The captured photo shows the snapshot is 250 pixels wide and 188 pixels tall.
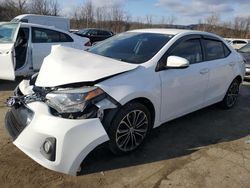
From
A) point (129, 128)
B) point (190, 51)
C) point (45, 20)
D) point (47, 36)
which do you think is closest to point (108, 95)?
point (129, 128)

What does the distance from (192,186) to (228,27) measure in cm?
3580

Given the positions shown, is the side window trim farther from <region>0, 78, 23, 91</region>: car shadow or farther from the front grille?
<region>0, 78, 23, 91</region>: car shadow

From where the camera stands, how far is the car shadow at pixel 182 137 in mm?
3660

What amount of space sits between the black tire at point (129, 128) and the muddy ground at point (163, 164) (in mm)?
144

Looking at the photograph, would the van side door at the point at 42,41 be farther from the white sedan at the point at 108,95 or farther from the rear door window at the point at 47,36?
the white sedan at the point at 108,95

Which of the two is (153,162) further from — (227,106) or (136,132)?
(227,106)

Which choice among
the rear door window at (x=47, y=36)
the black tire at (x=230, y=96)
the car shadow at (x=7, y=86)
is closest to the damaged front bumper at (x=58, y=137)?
the black tire at (x=230, y=96)

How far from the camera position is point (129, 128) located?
374 cm

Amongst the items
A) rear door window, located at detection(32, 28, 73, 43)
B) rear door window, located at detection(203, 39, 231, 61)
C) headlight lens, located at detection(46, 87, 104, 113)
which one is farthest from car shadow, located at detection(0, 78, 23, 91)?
rear door window, located at detection(203, 39, 231, 61)

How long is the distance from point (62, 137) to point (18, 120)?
68cm

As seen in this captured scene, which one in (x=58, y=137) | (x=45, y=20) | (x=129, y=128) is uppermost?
(x=45, y=20)

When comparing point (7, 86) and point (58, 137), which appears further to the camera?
point (7, 86)

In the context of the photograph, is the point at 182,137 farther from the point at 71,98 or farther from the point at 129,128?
the point at 71,98

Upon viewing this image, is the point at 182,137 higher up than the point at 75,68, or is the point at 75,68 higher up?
the point at 75,68
